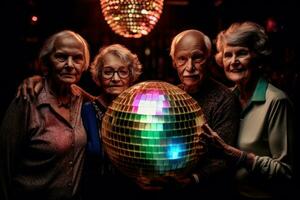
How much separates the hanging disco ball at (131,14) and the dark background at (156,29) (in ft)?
2.59

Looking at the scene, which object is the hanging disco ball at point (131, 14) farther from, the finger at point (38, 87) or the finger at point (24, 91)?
the finger at point (24, 91)

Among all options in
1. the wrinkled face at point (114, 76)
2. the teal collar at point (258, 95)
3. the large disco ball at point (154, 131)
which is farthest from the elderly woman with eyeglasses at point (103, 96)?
the teal collar at point (258, 95)

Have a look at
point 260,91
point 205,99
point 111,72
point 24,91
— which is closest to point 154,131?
point 205,99

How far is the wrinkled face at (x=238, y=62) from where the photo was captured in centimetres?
295

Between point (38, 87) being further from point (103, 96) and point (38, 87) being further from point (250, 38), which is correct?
point (250, 38)

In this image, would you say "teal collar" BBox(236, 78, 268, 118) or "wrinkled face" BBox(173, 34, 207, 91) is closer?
"wrinkled face" BBox(173, 34, 207, 91)

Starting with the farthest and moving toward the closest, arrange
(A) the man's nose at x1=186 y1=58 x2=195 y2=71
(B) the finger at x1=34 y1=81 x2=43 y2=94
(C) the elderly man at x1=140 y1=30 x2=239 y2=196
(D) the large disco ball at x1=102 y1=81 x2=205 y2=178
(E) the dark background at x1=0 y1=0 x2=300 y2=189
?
1. (E) the dark background at x1=0 y1=0 x2=300 y2=189
2. (B) the finger at x1=34 y1=81 x2=43 y2=94
3. (A) the man's nose at x1=186 y1=58 x2=195 y2=71
4. (C) the elderly man at x1=140 y1=30 x2=239 y2=196
5. (D) the large disco ball at x1=102 y1=81 x2=205 y2=178

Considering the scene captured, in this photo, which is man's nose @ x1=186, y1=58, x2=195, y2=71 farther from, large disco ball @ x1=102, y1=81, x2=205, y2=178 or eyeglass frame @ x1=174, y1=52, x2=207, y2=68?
large disco ball @ x1=102, y1=81, x2=205, y2=178

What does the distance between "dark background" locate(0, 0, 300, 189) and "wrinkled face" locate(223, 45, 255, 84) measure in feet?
3.74

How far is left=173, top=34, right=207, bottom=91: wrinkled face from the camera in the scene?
2822 millimetres

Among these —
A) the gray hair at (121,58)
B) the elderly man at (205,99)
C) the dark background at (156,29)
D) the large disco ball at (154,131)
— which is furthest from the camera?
the dark background at (156,29)

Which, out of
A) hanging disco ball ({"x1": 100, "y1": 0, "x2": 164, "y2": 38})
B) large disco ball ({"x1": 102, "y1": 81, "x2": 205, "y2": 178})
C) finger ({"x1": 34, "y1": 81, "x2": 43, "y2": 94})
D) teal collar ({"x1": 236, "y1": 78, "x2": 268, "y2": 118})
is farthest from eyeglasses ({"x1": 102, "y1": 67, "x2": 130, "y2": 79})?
large disco ball ({"x1": 102, "y1": 81, "x2": 205, "y2": 178})

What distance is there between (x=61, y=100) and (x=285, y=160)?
6.33 ft

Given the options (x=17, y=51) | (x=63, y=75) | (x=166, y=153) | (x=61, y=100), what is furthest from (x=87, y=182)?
(x=17, y=51)
